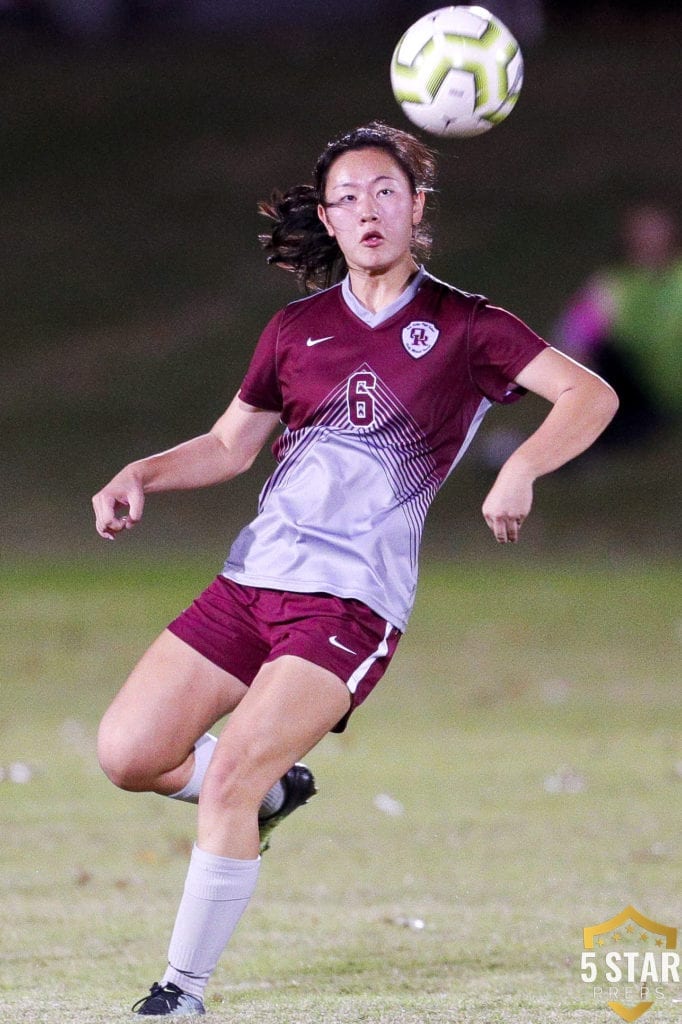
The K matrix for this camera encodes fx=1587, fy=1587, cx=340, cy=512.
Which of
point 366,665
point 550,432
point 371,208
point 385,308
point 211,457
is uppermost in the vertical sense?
point 371,208

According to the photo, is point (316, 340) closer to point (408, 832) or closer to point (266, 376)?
point (266, 376)

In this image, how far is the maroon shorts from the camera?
3.89m

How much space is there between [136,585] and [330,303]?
27.0ft

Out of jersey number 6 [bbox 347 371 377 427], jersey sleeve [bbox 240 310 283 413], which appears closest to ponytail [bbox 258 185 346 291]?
jersey sleeve [bbox 240 310 283 413]

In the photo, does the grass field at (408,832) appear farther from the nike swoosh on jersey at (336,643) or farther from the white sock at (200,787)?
the nike swoosh on jersey at (336,643)

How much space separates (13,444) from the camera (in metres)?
16.2

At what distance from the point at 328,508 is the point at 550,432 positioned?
1.95ft

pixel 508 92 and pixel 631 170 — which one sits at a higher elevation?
pixel 631 170

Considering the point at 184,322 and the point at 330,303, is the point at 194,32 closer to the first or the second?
the point at 184,322

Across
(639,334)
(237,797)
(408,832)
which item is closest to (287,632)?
(237,797)

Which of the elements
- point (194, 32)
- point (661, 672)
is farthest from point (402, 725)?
point (194, 32)

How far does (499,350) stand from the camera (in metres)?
4.02

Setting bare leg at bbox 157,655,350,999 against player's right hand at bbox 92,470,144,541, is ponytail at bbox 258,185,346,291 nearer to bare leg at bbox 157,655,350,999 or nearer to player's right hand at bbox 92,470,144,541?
player's right hand at bbox 92,470,144,541

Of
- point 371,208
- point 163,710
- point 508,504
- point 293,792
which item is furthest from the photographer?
point 293,792
